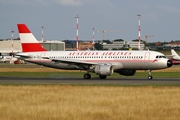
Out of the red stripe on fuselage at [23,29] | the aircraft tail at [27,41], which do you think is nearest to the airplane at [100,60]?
the aircraft tail at [27,41]

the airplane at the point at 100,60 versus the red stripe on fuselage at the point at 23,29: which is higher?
the red stripe on fuselage at the point at 23,29

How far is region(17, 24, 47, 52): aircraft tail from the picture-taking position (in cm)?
6122

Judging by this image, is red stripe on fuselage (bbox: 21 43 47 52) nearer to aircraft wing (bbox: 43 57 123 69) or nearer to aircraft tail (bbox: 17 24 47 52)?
aircraft tail (bbox: 17 24 47 52)

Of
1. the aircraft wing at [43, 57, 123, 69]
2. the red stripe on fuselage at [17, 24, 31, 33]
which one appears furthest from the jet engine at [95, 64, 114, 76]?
the red stripe on fuselage at [17, 24, 31, 33]

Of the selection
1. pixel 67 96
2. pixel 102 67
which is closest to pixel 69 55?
pixel 102 67

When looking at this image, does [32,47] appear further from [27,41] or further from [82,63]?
[82,63]

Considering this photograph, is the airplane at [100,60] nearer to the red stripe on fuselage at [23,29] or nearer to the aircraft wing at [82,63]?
the aircraft wing at [82,63]

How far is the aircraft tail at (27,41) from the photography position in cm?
6122

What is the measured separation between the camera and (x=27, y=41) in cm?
6150

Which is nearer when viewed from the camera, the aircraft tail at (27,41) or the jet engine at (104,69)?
the jet engine at (104,69)

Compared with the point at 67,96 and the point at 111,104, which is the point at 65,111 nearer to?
the point at 111,104

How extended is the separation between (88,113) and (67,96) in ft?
A: 28.4

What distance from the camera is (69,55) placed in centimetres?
5875

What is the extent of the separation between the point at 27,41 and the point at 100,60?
11159 mm
